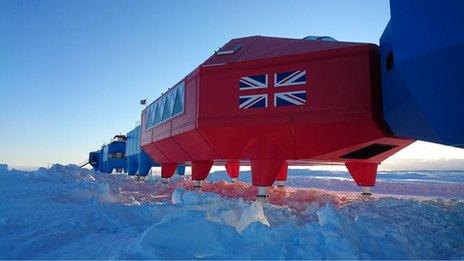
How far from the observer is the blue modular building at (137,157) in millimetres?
21984

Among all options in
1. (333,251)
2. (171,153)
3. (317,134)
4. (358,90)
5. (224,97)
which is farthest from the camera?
(171,153)

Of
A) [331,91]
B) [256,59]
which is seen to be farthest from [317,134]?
[256,59]

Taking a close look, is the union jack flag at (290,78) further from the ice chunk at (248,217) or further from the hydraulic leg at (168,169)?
the hydraulic leg at (168,169)

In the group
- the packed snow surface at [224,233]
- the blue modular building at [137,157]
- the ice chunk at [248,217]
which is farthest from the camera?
the blue modular building at [137,157]

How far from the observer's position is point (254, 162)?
1020 cm

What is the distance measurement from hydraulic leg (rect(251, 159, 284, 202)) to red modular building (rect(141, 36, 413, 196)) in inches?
1.1

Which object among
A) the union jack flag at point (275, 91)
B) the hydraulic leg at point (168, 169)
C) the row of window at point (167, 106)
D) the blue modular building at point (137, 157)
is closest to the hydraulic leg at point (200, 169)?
the row of window at point (167, 106)

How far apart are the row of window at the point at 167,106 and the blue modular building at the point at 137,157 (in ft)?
15.5

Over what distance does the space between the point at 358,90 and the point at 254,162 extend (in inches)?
136

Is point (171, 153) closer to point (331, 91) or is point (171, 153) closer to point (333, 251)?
point (331, 91)

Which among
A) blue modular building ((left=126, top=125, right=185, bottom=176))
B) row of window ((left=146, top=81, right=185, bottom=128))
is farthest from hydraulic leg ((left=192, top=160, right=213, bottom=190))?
blue modular building ((left=126, top=125, right=185, bottom=176))

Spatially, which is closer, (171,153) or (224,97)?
(224,97)

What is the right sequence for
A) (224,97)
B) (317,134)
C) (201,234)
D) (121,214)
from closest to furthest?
(201,234)
(121,214)
(317,134)
(224,97)

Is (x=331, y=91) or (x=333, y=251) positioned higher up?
(x=331, y=91)
